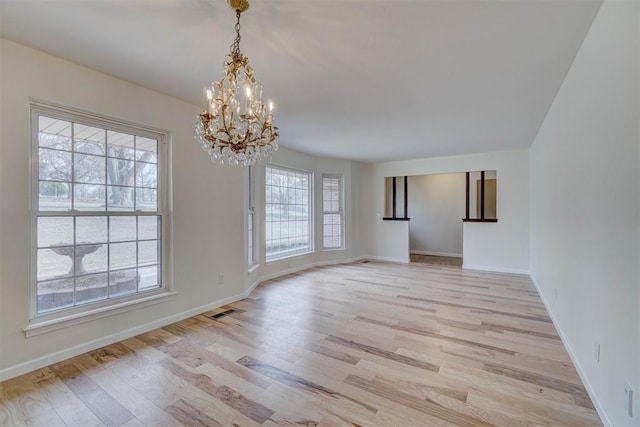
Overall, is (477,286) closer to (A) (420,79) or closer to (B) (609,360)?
(B) (609,360)

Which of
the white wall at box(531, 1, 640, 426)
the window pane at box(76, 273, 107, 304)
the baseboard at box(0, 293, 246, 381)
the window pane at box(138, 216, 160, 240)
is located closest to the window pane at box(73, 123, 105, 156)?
the window pane at box(138, 216, 160, 240)

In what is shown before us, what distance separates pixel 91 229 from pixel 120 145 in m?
0.85

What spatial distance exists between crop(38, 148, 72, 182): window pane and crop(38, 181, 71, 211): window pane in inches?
2.0

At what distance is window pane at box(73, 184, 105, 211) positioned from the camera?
254 cm

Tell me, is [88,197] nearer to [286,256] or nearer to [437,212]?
[286,256]

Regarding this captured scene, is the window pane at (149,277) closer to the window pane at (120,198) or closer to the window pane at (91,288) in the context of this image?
the window pane at (91,288)

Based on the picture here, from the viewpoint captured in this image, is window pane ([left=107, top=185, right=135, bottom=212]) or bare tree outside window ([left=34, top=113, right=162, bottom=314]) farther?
window pane ([left=107, top=185, right=135, bottom=212])

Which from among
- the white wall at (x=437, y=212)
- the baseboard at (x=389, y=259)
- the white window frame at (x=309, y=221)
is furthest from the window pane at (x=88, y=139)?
the white wall at (x=437, y=212)

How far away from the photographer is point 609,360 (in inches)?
63.7

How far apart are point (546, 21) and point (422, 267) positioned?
5164mm

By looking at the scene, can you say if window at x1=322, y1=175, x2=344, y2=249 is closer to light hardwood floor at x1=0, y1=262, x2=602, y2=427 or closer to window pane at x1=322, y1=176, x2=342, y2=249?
window pane at x1=322, y1=176, x2=342, y2=249

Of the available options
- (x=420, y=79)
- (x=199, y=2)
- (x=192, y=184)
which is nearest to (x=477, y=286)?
(x=420, y=79)

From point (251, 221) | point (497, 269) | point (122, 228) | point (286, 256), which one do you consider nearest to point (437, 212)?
point (497, 269)

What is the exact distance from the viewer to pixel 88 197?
2615 millimetres
